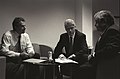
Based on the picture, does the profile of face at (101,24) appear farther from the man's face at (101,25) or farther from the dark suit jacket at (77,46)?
the dark suit jacket at (77,46)

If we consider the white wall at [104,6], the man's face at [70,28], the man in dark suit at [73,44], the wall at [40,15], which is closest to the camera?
the man in dark suit at [73,44]

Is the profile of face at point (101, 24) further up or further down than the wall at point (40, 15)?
further down

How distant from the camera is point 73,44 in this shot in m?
4.18

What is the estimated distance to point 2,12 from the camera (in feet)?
18.5

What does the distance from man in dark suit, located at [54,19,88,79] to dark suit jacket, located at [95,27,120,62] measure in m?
1.12

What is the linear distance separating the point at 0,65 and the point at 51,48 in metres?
2.83

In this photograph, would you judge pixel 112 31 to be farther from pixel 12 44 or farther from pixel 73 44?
pixel 12 44

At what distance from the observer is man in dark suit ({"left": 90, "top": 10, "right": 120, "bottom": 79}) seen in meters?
2.67

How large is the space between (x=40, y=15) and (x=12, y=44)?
5.81ft

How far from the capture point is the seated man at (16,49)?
13.4 ft

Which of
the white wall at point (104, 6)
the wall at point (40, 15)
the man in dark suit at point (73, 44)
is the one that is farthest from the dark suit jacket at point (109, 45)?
the white wall at point (104, 6)

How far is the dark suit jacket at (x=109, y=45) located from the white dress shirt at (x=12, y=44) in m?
1.90

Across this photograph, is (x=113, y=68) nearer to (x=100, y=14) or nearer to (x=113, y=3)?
(x=100, y=14)

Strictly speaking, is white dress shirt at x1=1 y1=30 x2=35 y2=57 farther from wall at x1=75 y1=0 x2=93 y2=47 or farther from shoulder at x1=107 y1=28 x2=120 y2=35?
shoulder at x1=107 y1=28 x2=120 y2=35
